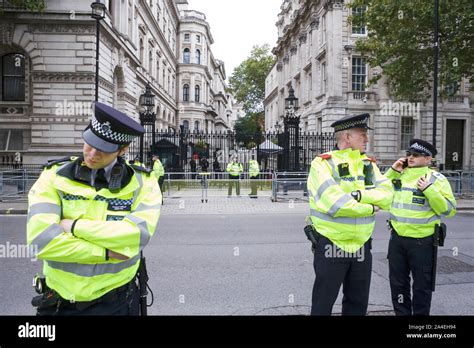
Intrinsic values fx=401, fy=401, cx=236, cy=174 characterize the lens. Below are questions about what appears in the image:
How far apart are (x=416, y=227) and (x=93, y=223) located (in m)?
3.32

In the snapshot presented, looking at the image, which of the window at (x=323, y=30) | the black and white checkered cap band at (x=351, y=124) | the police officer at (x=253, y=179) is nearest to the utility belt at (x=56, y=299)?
the black and white checkered cap band at (x=351, y=124)

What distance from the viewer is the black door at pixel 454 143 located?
29750 mm

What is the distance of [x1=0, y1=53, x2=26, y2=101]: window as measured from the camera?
73.9 feet

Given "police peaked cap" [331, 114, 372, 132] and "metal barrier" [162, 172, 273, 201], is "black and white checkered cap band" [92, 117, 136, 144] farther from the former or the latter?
"metal barrier" [162, 172, 273, 201]

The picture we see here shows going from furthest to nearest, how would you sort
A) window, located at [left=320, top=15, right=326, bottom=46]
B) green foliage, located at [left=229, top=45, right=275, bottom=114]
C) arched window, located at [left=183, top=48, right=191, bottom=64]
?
green foliage, located at [left=229, top=45, right=275, bottom=114]
arched window, located at [left=183, top=48, right=191, bottom=64]
window, located at [left=320, top=15, right=326, bottom=46]

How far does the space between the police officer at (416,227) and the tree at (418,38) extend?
1553 cm

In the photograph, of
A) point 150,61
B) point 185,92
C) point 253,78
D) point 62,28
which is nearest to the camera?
point 62,28

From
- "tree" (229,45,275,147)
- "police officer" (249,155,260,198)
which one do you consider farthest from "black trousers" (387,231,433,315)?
"tree" (229,45,275,147)

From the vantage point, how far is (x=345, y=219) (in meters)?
3.36

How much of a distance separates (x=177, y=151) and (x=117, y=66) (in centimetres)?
783

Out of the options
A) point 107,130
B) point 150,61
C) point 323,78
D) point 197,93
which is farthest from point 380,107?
point 197,93

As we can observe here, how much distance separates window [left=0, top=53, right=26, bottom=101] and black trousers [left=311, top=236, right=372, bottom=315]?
937 inches

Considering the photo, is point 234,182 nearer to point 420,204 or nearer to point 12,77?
point 420,204
